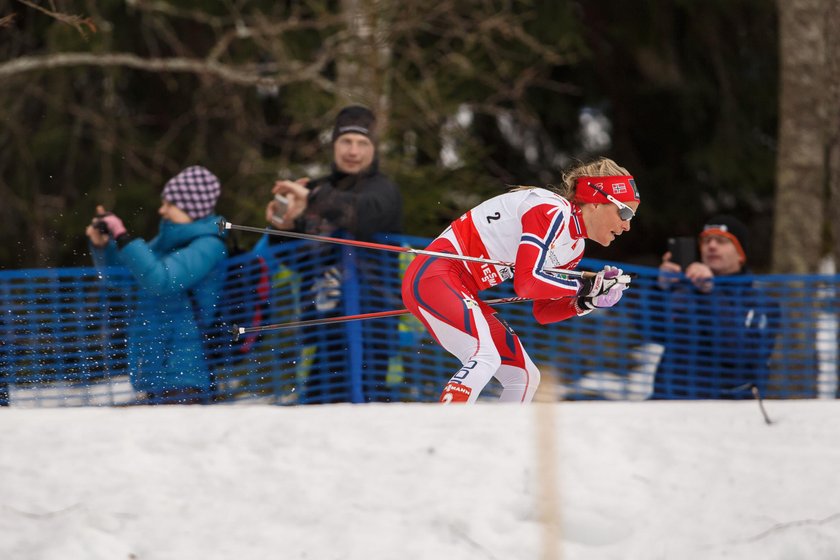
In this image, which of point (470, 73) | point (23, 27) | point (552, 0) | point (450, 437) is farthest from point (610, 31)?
point (450, 437)

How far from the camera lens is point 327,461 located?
421cm

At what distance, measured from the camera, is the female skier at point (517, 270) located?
489cm

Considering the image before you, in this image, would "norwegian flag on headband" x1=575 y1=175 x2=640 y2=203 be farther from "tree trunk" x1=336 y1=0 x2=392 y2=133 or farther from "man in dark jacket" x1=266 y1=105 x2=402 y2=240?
"tree trunk" x1=336 y1=0 x2=392 y2=133

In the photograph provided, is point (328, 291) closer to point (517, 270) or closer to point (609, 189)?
point (517, 270)

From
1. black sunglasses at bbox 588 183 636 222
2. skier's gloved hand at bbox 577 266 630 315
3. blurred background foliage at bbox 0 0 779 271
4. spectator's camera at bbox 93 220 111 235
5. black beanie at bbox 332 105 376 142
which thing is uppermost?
blurred background foliage at bbox 0 0 779 271

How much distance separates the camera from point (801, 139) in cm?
875

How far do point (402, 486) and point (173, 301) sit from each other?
7.70ft

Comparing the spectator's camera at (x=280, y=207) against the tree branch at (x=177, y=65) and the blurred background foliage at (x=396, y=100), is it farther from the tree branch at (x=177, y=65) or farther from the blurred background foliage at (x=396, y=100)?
the tree branch at (x=177, y=65)

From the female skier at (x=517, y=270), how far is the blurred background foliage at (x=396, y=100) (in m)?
3.62

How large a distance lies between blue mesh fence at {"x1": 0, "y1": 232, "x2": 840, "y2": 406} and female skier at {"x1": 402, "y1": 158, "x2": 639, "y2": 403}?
3.69 feet

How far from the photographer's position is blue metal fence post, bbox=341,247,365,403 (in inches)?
249

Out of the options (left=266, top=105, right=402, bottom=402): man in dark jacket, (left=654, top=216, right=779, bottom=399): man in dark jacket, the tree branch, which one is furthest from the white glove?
the tree branch

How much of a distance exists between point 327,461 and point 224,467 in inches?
14.6

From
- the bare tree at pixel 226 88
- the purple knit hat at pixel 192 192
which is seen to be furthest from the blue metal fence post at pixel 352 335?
the bare tree at pixel 226 88
